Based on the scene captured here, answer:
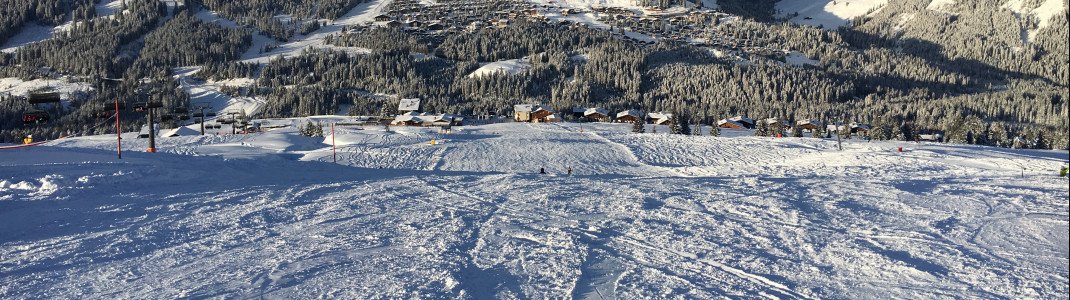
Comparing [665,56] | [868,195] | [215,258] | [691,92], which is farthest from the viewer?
[665,56]

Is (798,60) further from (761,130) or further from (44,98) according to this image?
(44,98)

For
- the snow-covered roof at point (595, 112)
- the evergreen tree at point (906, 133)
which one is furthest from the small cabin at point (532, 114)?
the evergreen tree at point (906, 133)

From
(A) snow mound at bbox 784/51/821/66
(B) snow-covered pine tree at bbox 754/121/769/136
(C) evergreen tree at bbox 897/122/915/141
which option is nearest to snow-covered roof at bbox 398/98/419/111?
(B) snow-covered pine tree at bbox 754/121/769/136

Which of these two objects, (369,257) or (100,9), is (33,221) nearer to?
(369,257)

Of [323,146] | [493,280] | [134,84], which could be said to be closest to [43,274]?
[493,280]

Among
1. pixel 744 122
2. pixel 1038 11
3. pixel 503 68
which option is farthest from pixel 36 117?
pixel 1038 11

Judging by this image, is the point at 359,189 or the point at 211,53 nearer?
the point at 359,189

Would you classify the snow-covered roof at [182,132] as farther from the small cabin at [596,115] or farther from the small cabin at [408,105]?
the small cabin at [596,115]
